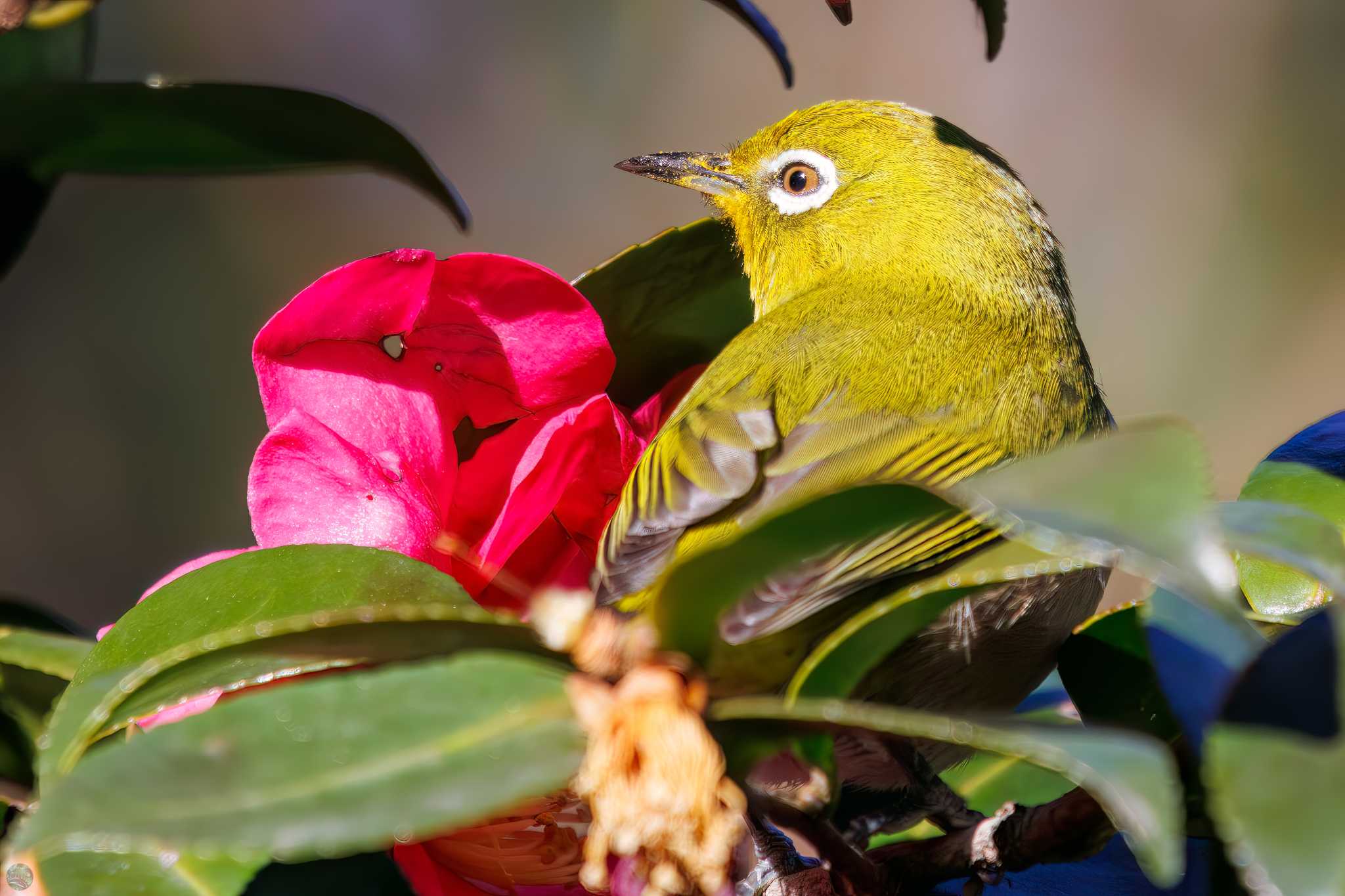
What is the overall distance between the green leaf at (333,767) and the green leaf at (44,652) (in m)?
0.43

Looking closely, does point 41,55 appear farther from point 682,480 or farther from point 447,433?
point 682,480

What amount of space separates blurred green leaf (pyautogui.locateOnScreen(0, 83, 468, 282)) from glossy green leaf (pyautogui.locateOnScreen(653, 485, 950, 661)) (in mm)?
397

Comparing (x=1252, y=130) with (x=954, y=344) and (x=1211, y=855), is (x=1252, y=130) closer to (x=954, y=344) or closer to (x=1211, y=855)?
(x=954, y=344)

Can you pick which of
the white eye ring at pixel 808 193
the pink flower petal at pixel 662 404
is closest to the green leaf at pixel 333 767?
the pink flower petal at pixel 662 404

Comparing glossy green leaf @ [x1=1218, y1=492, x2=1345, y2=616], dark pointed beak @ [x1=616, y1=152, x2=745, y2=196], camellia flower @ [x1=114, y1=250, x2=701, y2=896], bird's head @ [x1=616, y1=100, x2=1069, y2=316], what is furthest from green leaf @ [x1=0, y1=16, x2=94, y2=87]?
dark pointed beak @ [x1=616, y1=152, x2=745, y2=196]

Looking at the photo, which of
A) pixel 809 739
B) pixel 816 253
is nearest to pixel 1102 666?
pixel 809 739

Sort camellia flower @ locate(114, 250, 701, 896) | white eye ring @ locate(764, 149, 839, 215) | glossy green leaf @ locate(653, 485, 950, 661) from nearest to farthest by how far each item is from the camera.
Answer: glossy green leaf @ locate(653, 485, 950, 661) → camellia flower @ locate(114, 250, 701, 896) → white eye ring @ locate(764, 149, 839, 215)

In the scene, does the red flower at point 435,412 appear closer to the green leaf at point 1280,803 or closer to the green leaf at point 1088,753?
the green leaf at point 1088,753

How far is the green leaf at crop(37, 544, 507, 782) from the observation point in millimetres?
609

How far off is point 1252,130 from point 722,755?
5868 millimetres

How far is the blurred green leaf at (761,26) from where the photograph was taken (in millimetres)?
946

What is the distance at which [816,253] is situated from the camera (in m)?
1.86

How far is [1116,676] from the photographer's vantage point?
0.81 meters

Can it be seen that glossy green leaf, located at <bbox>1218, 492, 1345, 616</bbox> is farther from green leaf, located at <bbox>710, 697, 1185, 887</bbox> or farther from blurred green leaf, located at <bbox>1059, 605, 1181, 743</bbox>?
blurred green leaf, located at <bbox>1059, 605, 1181, 743</bbox>
